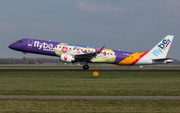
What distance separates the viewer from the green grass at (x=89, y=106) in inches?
477

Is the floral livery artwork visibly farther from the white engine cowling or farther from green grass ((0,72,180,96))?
green grass ((0,72,180,96))

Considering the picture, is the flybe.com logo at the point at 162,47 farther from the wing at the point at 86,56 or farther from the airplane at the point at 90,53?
the wing at the point at 86,56

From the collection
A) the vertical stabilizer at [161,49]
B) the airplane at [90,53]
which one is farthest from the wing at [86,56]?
the vertical stabilizer at [161,49]

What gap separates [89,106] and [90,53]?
35933 mm

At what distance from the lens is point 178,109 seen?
1234cm

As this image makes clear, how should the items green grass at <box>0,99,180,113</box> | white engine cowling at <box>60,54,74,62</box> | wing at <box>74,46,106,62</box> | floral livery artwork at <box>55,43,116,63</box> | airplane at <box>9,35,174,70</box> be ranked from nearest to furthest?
1. green grass at <box>0,99,180,113</box>
2. white engine cowling at <box>60,54,74,62</box>
3. airplane at <box>9,35,174,70</box>
4. wing at <box>74,46,106,62</box>
5. floral livery artwork at <box>55,43,116,63</box>

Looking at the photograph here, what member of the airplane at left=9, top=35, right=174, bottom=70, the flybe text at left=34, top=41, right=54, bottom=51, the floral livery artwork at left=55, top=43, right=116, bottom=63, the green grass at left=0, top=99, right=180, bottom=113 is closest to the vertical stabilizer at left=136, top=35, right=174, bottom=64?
the airplane at left=9, top=35, right=174, bottom=70

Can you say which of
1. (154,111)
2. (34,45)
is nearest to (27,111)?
(154,111)

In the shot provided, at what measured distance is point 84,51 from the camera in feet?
169

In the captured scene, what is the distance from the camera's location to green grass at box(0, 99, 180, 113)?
12.1 meters

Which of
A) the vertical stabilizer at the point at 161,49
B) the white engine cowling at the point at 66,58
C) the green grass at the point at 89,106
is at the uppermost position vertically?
the vertical stabilizer at the point at 161,49

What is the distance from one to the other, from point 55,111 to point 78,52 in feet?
129

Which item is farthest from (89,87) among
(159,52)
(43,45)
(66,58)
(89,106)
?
(159,52)

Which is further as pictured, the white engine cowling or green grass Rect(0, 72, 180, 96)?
the white engine cowling
